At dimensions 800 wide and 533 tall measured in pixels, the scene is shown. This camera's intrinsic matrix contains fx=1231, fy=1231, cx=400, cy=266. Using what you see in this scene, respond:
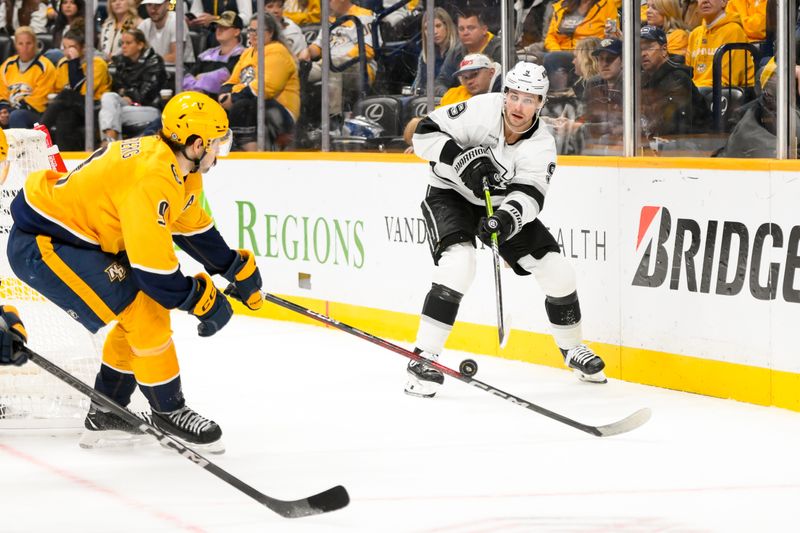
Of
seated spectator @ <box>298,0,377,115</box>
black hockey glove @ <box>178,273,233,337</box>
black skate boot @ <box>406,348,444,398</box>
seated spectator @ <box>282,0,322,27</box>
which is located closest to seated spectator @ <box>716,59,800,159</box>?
black skate boot @ <box>406,348,444,398</box>

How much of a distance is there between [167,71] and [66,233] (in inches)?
165

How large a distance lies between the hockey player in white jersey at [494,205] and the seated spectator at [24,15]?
4.42m

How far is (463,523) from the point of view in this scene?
2.88 meters

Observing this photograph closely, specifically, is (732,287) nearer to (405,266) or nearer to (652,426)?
(652,426)

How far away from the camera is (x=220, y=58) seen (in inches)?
283

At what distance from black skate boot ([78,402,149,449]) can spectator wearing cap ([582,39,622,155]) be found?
92.1 inches

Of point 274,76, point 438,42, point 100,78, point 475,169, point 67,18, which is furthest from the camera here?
point 67,18

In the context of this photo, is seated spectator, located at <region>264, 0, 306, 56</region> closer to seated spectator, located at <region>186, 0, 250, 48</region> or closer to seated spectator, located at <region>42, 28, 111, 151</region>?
seated spectator, located at <region>186, 0, 250, 48</region>

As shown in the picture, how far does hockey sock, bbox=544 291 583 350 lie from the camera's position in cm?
469

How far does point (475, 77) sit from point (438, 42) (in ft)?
0.93

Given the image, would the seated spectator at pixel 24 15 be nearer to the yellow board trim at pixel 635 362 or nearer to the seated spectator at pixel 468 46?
the yellow board trim at pixel 635 362

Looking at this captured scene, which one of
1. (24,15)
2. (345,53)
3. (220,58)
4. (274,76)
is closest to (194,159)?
(345,53)

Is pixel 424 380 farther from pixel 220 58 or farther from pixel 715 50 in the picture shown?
pixel 220 58

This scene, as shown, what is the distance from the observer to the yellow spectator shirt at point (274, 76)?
679 centimetres
